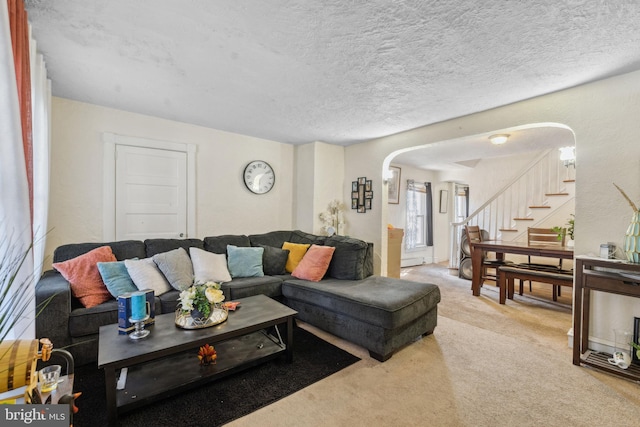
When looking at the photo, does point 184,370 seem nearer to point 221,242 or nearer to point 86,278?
point 86,278

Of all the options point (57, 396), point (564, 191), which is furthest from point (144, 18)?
point (564, 191)

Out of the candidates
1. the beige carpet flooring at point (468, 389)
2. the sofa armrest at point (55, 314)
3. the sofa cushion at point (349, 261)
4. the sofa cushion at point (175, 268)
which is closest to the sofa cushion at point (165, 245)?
the sofa cushion at point (175, 268)

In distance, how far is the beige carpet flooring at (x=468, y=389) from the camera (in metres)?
1.70

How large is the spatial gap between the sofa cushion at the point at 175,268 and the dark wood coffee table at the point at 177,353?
0.63 meters

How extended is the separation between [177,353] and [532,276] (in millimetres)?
4044

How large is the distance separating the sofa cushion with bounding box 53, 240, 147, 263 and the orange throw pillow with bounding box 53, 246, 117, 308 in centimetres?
24

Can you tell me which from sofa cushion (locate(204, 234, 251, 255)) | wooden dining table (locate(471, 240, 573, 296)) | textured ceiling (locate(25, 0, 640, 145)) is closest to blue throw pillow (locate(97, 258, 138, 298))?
sofa cushion (locate(204, 234, 251, 255))

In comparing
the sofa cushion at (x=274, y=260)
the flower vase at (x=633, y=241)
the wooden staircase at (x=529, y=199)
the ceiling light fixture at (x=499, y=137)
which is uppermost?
the ceiling light fixture at (x=499, y=137)

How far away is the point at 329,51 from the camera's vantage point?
2.04 m

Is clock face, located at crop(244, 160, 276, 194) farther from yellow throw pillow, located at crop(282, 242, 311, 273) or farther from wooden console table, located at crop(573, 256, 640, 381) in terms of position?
wooden console table, located at crop(573, 256, 640, 381)

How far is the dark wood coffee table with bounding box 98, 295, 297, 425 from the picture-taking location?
165 cm

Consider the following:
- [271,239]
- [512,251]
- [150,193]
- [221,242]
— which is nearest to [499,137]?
[512,251]

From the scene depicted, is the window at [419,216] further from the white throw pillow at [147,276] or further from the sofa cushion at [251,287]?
the white throw pillow at [147,276]

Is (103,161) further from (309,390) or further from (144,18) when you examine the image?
(309,390)
